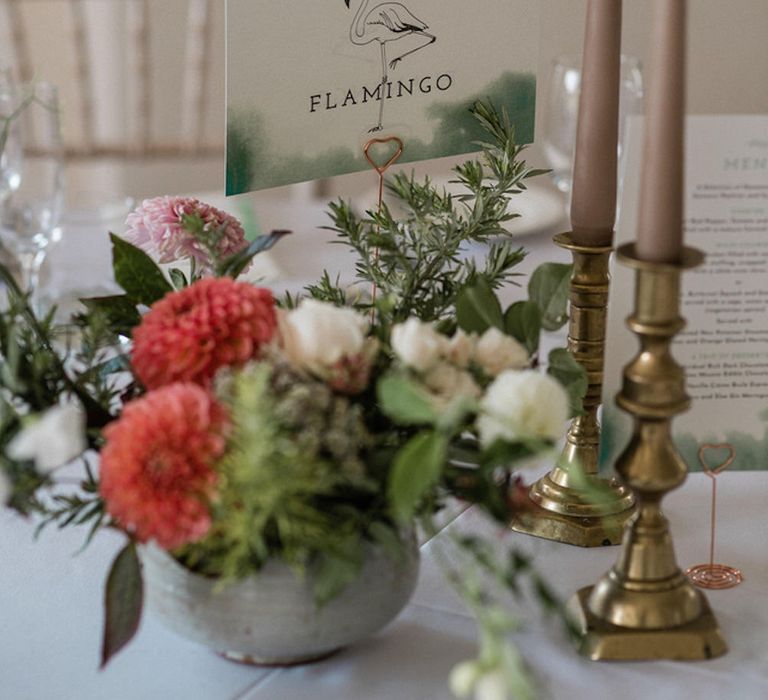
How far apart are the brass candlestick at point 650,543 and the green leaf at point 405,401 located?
0.15 metres

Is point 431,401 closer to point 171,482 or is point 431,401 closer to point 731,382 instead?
point 171,482

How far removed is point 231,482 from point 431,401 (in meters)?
0.10

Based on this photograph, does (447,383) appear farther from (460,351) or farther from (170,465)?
(170,465)

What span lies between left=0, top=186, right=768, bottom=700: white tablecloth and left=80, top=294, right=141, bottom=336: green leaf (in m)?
0.13

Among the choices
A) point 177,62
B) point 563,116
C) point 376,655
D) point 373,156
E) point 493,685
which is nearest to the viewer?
point 493,685

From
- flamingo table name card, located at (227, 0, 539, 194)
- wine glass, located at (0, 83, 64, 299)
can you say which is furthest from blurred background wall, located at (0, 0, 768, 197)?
flamingo table name card, located at (227, 0, 539, 194)

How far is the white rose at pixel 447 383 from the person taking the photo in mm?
585

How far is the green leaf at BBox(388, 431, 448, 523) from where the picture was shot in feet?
1.75

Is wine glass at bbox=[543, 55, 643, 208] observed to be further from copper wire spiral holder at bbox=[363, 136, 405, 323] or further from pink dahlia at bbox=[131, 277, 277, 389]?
pink dahlia at bbox=[131, 277, 277, 389]

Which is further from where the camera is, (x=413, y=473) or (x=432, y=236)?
(x=432, y=236)

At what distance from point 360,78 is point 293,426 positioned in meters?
0.41

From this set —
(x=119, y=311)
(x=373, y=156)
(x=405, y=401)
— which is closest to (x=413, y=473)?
(x=405, y=401)

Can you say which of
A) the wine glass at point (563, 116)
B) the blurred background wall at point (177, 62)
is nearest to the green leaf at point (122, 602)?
the wine glass at point (563, 116)

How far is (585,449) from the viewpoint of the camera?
2.79 ft
